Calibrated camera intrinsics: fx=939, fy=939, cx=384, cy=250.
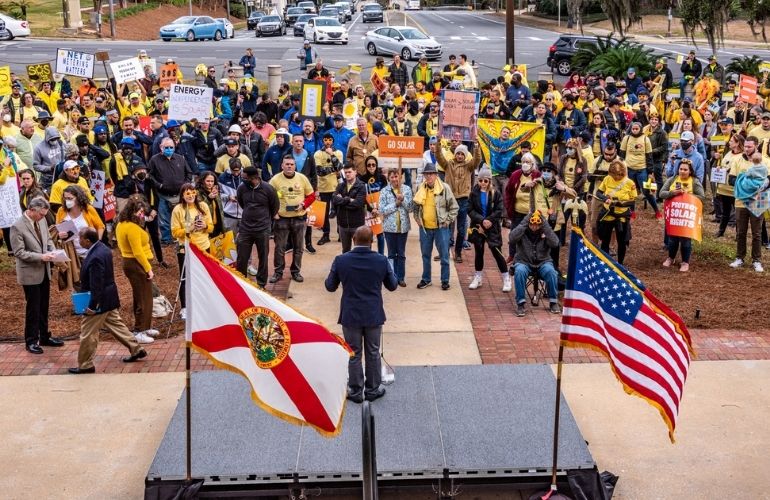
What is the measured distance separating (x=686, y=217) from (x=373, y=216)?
4.48m

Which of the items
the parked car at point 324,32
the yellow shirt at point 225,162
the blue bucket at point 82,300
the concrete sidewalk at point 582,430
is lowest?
the concrete sidewalk at point 582,430

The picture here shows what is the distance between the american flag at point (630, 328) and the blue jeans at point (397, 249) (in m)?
5.72

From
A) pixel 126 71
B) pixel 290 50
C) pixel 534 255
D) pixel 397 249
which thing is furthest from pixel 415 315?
pixel 290 50

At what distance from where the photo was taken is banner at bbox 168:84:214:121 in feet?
54.5

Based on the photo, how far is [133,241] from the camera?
1067 centimetres

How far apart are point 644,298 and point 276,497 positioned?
3336mm

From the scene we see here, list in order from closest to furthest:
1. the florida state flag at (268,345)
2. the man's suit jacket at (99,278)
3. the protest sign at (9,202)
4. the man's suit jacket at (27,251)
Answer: the florida state flag at (268,345), the man's suit jacket at (99,278), the man's suit jacket at (27,251), the protest sign at (9,202)

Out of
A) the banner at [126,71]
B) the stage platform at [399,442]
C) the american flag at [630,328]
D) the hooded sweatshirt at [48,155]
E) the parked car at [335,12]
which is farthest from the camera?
the parked car at [335,12]

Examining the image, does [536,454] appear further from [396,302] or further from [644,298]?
[396,302]

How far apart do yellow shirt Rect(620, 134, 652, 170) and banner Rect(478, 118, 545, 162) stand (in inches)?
64.5

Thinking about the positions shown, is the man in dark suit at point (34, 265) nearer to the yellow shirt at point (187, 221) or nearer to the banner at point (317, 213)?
the yellow shirt at point (187, 221)

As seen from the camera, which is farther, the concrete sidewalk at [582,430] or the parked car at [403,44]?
the parked car at [403,44]

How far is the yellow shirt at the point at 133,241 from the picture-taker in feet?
35.0

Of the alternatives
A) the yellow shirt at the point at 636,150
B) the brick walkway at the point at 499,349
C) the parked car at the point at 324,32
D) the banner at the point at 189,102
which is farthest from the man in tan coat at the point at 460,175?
the parked car at the point at 324,32
